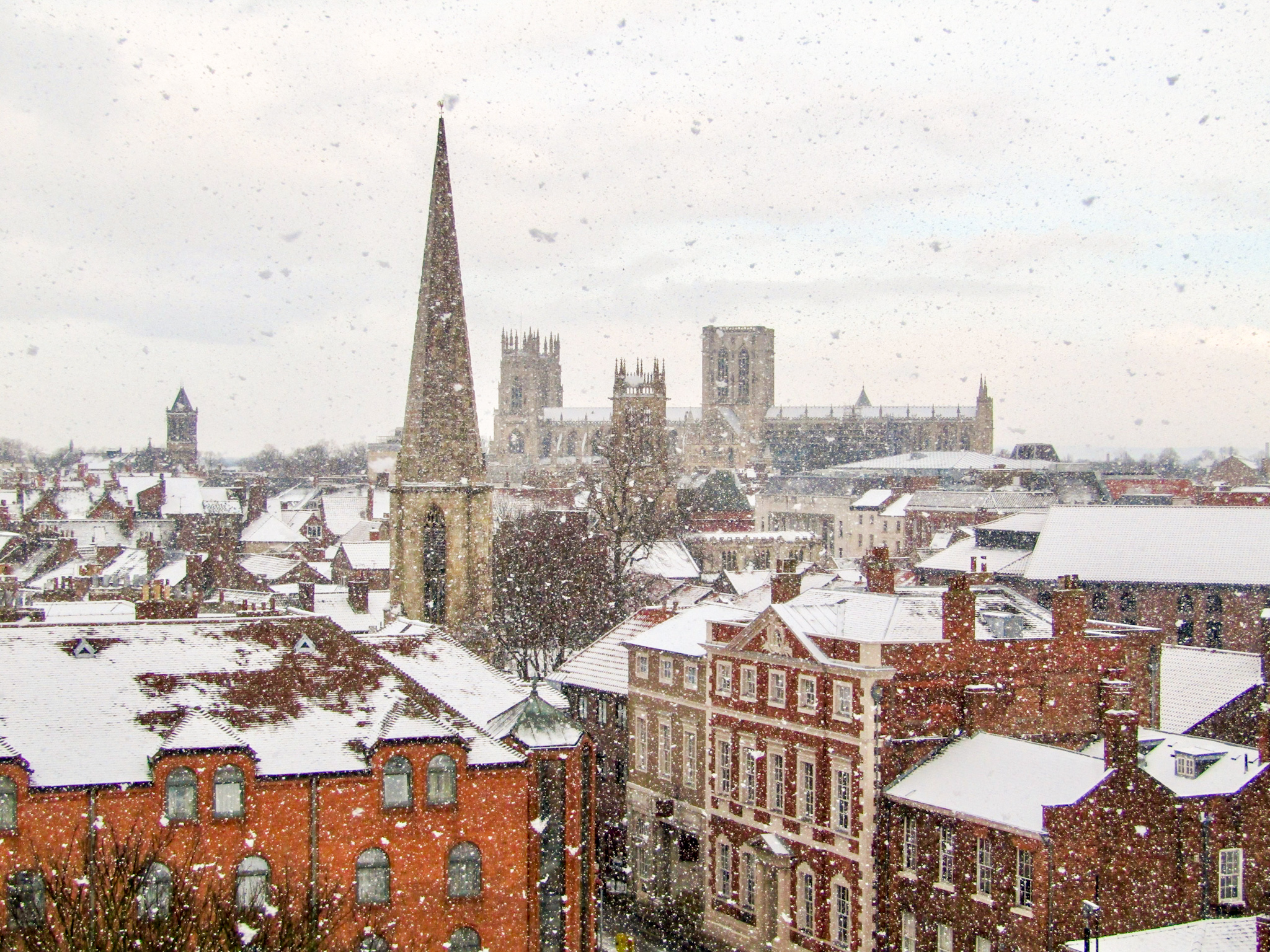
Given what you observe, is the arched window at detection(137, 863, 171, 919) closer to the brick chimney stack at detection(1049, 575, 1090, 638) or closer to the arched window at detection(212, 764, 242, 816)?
the arched window at detection(212, 764, 242, 816)

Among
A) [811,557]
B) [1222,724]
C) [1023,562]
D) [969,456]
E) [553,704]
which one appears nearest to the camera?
[553,704]

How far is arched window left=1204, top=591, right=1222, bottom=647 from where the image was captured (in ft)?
144

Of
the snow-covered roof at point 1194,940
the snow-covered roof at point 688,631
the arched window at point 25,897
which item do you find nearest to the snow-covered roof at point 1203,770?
the snow-covered roof at point 1194,940

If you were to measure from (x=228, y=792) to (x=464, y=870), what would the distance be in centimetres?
484

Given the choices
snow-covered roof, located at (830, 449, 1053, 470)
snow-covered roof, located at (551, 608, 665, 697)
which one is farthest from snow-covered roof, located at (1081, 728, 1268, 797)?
snow-covered roof, located at (830, 449, 1053, 470)

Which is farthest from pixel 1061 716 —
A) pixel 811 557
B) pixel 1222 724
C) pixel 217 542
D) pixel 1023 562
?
pixel 811 557

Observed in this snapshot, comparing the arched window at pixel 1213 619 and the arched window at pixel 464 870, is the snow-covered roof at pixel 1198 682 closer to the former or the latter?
the arched window at pixel 1213 619

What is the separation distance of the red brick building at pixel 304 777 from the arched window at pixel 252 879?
3 cm

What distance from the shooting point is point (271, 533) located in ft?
290

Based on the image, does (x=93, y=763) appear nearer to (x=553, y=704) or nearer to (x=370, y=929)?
(x=370, y=929)

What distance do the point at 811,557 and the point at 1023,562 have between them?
45.7m

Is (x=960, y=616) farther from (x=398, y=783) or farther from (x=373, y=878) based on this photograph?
(x=373, y=878)

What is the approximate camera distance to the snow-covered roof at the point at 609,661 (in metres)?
38.3

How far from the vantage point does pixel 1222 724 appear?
31359mm
